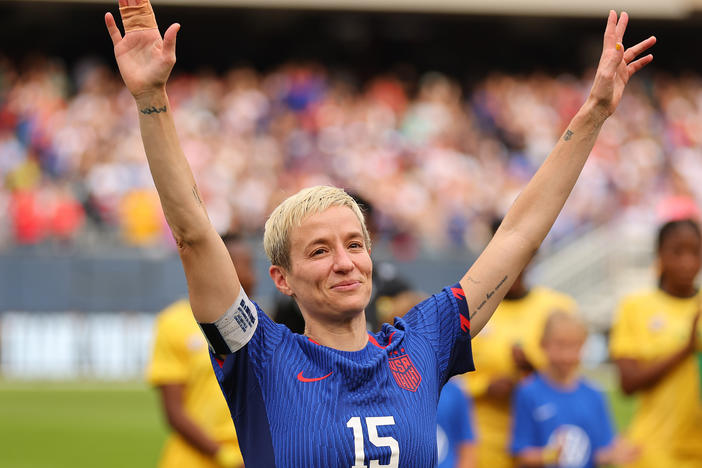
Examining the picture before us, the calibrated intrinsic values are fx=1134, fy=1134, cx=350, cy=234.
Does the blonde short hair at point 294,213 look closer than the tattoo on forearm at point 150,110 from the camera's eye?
No

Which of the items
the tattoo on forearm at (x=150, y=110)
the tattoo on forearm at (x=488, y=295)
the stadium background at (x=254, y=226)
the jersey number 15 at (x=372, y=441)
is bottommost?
the jersey number 15 at (x=372, y=441)

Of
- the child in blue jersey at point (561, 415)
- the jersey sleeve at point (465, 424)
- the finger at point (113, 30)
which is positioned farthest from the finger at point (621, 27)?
the jersey sleeve at point (465, 424)

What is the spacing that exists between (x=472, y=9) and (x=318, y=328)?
1149 inches

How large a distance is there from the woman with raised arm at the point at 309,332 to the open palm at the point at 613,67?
0.66 meters

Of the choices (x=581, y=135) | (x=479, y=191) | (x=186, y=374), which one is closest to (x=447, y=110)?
(x=479, y=191)

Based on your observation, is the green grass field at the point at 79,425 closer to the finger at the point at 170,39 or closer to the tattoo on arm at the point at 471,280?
the tattoo on arm at the point at 471,280

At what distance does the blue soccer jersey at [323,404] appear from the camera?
3021 millimetres

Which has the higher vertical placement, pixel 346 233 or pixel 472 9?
pixel 472 9

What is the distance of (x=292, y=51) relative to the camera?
32.0m

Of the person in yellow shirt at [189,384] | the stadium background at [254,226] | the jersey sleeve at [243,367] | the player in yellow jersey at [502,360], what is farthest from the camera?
the stadium background at [254,226]

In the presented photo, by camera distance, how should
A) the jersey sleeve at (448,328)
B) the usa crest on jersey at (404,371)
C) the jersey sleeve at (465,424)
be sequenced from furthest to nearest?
1. the jersey sleeve at (465,424)
2. the jersey sleeve at (448,328)
3. the usa crest on jersey at (404,371)

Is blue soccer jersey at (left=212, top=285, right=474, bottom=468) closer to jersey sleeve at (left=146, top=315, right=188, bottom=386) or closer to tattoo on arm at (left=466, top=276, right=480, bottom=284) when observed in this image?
tattoo on arm at (left=466, top=276, right=480, bottom=284)

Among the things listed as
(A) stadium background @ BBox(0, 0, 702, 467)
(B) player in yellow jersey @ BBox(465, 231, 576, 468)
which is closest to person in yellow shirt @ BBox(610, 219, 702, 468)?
(B) player in yellow jersey @ BBox(465, 231, 576, 468)

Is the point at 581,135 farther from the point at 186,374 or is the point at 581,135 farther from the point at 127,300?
the point at 127,300
